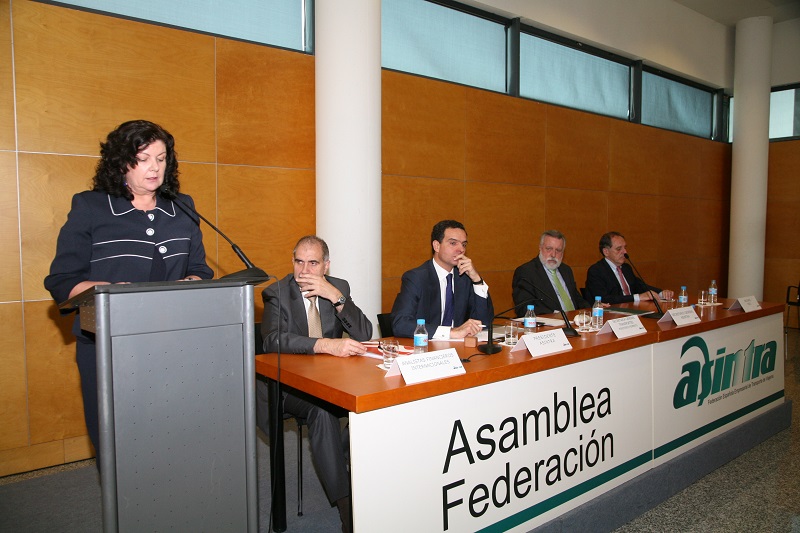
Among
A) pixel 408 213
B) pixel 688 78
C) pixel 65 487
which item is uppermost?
pixel 688 78

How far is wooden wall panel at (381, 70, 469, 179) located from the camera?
15.8ft

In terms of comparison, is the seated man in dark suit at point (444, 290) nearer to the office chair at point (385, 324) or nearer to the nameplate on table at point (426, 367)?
the office chair at point (385, 324)

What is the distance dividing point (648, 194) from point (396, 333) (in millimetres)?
5577

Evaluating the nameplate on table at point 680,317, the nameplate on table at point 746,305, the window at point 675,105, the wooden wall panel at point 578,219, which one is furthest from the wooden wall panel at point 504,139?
the nameplate on table at point 680,317

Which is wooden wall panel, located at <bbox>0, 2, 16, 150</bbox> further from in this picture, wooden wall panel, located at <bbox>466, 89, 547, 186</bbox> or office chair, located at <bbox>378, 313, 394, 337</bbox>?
wooden wall panel, located at <bbox>466, 89, 547, 186</bbox>

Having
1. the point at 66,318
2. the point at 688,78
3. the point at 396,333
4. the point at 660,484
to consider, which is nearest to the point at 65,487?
the point at 66,318

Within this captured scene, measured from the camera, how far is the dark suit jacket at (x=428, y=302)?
3.12 metres

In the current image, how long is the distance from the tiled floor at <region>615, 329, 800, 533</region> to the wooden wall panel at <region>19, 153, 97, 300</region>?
11.1 feet

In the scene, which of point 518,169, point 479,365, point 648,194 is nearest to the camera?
point 479,365

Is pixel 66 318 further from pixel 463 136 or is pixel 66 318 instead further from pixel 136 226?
pixel 463 136

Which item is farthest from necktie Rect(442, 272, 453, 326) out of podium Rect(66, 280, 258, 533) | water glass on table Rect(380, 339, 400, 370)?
podium Rect(66, 280, 258, 533)

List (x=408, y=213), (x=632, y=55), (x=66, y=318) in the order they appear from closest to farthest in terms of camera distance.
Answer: (x=66, y=318), (x=408, y=213), (x=632, y=55)

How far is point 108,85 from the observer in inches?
138

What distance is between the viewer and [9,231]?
324cm
